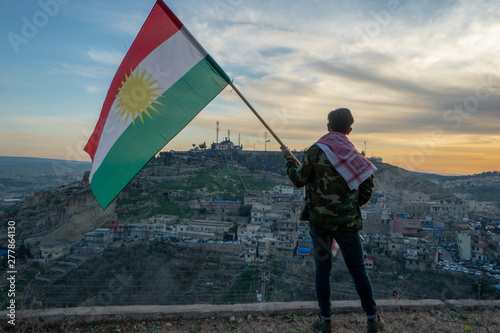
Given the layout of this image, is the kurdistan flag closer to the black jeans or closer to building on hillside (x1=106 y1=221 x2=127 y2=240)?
Answer: the black jeans

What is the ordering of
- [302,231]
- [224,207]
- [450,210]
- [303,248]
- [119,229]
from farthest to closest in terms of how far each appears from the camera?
[450,210] < [224,207] < [119,229] < [302,231] < [303,248]

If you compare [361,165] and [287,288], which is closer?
[361,165]

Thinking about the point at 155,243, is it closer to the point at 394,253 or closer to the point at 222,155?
the point at 394,253

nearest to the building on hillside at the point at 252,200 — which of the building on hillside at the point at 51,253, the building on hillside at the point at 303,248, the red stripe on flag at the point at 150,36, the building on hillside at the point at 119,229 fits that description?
the building on hillside at the point at 303,248

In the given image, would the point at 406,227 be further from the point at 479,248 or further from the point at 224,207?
the point at 224,207

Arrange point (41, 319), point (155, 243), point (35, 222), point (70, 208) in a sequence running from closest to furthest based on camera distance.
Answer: point (41, 319)
point (155, 243)
point (35, 222)
point (70, 208)

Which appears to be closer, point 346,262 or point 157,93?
point 346,262

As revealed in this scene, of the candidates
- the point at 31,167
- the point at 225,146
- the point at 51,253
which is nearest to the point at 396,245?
the point at 51,253

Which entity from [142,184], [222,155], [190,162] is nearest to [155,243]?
[142,184]
